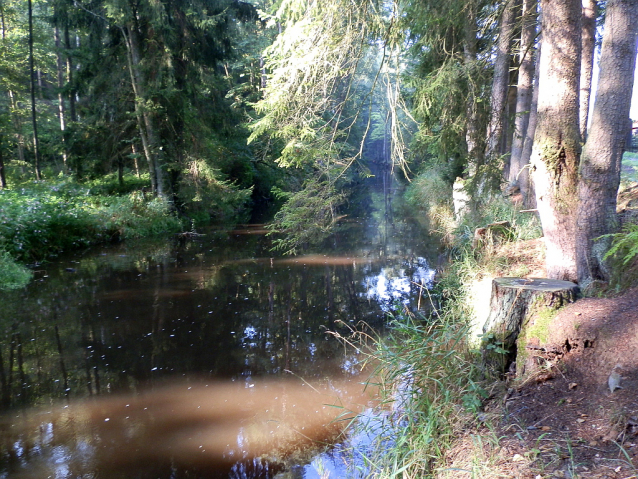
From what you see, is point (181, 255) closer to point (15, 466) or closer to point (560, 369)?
point (15, 466)

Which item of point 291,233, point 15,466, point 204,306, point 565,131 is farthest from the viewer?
point 291,233

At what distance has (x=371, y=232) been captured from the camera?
1625cm

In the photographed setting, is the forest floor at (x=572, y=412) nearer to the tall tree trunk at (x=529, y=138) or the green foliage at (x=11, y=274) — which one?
the tall tree trunk at (x=529, y=138)

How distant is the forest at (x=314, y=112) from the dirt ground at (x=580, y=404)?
1.06m

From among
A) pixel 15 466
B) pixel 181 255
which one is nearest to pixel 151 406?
pixel 15 466

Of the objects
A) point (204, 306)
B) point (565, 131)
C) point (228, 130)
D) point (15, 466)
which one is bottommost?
point (15, 466)

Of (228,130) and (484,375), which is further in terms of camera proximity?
(228,130)

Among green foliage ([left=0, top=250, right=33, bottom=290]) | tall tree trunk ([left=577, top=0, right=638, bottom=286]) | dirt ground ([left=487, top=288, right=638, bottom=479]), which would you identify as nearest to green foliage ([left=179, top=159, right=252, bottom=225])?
green foliage ([left=0, top=250, right=33, bottom=290])

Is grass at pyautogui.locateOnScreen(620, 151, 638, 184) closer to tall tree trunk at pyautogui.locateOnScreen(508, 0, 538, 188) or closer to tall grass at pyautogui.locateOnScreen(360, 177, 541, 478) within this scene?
tall tree trunk at pyautogui.locateOnScreen(508, 0, 538, 188)

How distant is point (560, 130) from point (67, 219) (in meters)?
12.3

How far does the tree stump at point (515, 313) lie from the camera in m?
3.89

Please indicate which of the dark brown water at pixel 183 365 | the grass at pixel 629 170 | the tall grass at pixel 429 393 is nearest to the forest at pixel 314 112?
the tall grass at pixel 429 393

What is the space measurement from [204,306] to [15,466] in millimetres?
4334

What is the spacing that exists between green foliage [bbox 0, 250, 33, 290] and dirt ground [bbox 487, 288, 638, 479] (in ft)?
30.0
